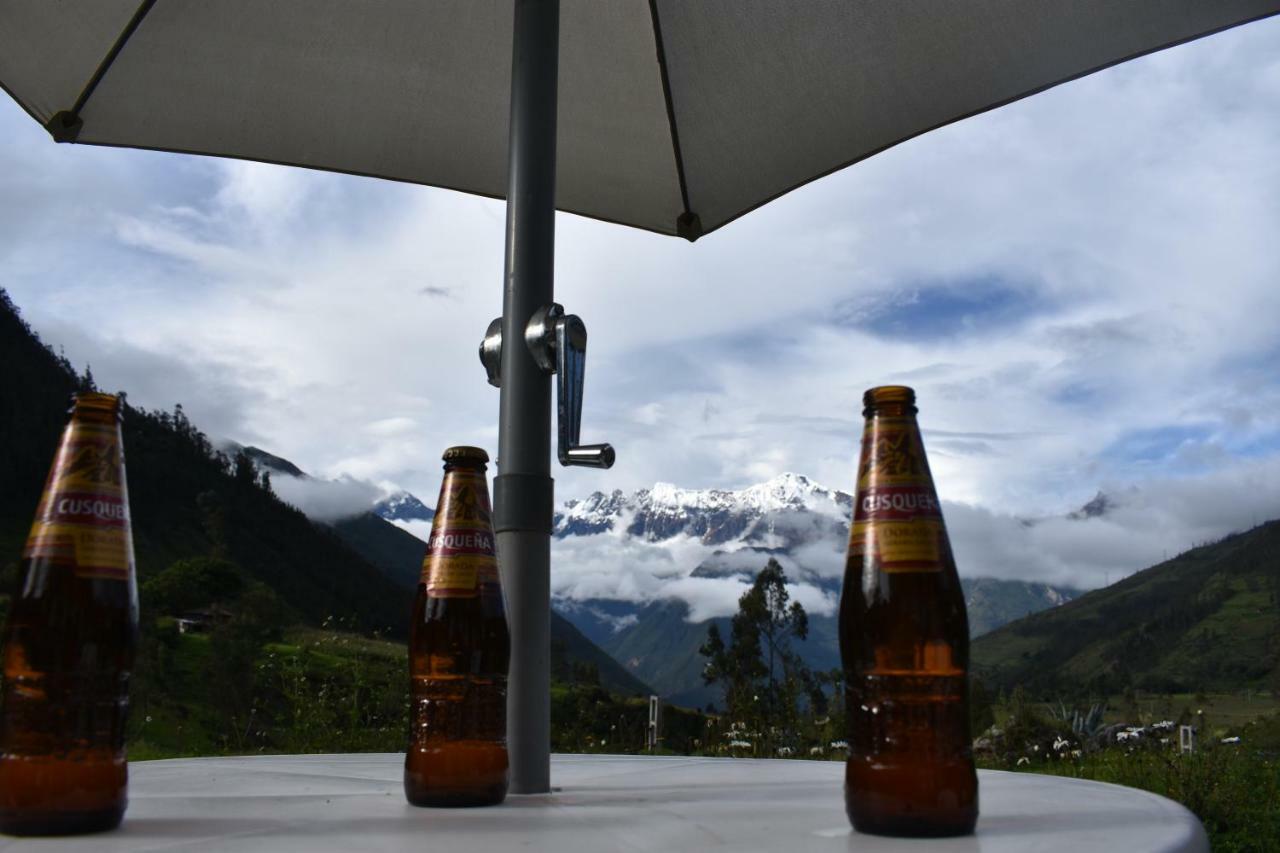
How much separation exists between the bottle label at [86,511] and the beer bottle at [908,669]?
2.24ft

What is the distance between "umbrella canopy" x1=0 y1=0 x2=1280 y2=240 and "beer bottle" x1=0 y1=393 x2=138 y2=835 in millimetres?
1826

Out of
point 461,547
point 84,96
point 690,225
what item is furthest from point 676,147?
point 461,547

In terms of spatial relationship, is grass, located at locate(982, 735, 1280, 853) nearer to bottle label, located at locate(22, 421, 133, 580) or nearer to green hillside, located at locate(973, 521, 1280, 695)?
bottle label, located at locate(22, 421, 133, 580)

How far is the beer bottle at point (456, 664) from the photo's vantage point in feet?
4.03

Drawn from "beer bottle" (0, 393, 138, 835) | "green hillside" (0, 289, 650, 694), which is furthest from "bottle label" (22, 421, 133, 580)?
"green hillside" (0, 289, 650, 694)

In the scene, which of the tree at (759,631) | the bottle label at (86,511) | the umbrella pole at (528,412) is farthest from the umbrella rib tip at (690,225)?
the tree at (759,631)

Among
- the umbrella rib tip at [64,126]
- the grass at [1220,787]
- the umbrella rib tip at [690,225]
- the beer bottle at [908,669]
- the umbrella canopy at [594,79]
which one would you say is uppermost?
the umbrella canopy at [594,79]

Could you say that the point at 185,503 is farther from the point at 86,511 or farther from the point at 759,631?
the point at 86,511

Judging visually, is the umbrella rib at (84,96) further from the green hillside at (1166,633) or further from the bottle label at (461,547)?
the green hillside at (1166,633)

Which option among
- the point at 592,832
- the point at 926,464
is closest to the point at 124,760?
the point at 592,832

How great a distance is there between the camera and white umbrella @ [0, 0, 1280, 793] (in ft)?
7.60

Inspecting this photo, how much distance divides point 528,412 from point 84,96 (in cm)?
171

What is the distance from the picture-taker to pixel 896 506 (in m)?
1.02

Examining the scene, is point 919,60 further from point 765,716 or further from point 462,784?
point 765,716
